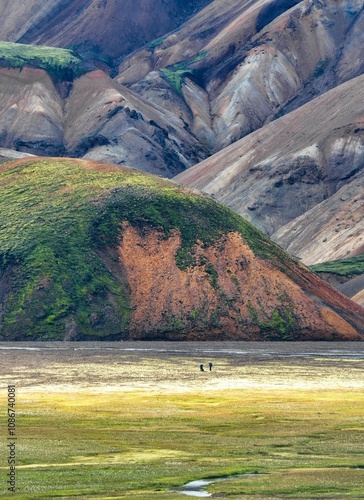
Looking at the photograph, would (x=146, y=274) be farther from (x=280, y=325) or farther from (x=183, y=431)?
(x=183, y=431)

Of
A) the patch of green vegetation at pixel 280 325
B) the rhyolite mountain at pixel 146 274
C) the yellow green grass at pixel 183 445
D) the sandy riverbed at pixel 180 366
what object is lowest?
the yellow green grass at pixel 183 445

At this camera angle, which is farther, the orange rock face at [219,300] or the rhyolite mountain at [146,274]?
the orange rock face at [219,300]

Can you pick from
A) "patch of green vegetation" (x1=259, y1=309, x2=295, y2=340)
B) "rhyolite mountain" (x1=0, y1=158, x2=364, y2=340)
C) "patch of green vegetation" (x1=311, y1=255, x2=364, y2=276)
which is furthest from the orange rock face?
"patch of green vegetation" (x1=311, y1=255, x2=364, y2=276)

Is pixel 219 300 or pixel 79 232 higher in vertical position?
pixel 79 232

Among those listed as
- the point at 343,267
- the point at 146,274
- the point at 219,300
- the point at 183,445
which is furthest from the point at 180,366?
the point at 343,267

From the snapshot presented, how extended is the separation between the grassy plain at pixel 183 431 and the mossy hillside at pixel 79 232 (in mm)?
37127

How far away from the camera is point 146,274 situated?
129125 mm

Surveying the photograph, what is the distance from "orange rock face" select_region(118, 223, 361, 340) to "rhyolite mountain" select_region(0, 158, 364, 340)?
0.11m

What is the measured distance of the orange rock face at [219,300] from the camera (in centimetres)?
12438

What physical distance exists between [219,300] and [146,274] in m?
8.56

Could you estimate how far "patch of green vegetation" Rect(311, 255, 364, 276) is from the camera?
170 meters

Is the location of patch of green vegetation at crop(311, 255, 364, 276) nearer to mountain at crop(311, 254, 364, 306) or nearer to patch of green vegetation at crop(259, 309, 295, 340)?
mountain at crop(311, 254, 364, 306)

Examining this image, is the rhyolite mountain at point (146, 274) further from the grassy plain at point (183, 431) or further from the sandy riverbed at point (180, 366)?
the grassy plain at point (183, 431)

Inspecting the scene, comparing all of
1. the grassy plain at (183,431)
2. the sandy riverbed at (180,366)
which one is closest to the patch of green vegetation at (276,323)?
the sandy riverbed at (180,366)
